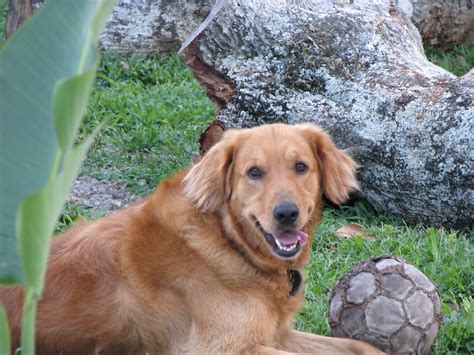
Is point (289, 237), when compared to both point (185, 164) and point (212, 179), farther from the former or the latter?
point (185, 164)

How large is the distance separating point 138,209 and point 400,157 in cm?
207

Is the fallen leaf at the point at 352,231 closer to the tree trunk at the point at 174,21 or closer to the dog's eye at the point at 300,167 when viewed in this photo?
the dog's eye at the point at 300,167

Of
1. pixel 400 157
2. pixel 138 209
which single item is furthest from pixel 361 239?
pixel 138 209

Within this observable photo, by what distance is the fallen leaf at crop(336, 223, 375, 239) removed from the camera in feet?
18.7

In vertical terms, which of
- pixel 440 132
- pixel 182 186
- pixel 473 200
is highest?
pixel 182 186

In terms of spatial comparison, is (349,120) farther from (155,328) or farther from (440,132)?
(155,328)

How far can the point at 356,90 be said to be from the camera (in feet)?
19.9

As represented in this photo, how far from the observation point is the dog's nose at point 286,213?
4.04 m

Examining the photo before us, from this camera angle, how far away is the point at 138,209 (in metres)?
4.42

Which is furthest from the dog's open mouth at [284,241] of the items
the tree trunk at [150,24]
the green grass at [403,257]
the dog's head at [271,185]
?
the tree trunk at [150,24]

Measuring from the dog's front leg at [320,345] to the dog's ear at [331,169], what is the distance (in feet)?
2.16

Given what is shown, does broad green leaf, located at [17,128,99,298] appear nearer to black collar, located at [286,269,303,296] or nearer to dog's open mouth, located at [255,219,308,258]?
dog's open mouth, located at [255,219,308,258]

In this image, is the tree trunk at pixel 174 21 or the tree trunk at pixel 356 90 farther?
the tree trunk at pixel 174 21

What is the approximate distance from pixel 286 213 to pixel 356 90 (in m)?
2.21
